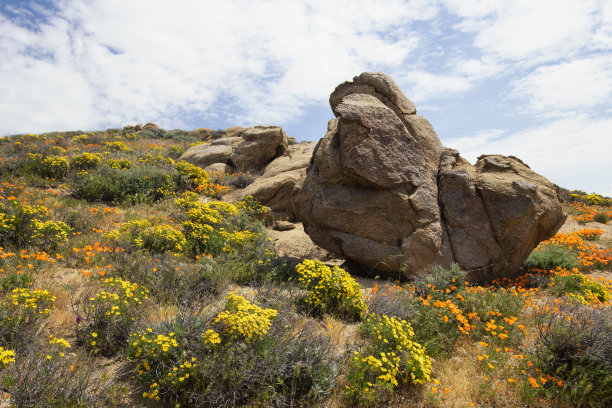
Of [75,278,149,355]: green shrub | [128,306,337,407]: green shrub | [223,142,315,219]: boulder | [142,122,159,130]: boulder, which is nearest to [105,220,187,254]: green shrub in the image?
[75,278,149,355]: green shrub

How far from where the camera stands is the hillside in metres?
3.43

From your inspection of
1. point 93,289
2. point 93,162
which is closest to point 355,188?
point 93,289

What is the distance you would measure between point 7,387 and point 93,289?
2230 mm

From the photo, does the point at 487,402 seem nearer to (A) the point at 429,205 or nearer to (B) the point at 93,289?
(A) the point at 429,205

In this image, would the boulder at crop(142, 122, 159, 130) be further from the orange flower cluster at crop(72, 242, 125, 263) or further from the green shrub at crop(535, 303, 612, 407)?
the green shrub at crop(535, 303, 612, 407)

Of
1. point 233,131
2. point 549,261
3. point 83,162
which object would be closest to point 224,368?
point 549,261

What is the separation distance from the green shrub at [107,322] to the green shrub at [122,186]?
7.22 m

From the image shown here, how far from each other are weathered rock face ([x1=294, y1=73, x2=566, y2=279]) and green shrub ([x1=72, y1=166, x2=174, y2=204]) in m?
6.46

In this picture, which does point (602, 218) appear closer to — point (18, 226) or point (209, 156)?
point (209, 156)

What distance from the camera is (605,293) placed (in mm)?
6609

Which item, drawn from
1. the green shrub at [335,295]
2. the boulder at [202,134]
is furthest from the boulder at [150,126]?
the green shrub at [335,295]

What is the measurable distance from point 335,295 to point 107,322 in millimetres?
3111

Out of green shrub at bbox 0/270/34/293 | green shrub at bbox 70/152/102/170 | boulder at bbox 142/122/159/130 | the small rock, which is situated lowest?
green shrub at bbox 0/270/34/293

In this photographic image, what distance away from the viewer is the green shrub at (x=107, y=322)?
4.02 metres
